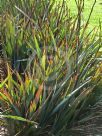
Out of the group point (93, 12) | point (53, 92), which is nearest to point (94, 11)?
point (93, 12)

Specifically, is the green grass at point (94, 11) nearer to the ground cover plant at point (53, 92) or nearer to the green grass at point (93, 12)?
the green grass at point (93, 12)

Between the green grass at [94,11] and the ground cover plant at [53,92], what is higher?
the ground cover plant at [53,92]

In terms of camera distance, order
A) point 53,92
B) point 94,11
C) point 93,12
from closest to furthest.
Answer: point 53,92 → point 93,12 → point 94,11

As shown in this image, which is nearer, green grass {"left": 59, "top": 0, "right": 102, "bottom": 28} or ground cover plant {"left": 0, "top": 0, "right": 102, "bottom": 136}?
ground cover plant {"left": 0, "top": 0, "right": 102, "bottom": 136}

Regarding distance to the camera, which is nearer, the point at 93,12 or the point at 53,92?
the point at 53,92

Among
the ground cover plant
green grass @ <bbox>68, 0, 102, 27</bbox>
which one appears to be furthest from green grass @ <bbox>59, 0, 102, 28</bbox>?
the ground cover plant

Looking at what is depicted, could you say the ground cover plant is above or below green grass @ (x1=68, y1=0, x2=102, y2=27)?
above

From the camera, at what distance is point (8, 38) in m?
4.00

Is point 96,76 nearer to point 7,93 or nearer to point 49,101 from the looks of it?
point 49,101

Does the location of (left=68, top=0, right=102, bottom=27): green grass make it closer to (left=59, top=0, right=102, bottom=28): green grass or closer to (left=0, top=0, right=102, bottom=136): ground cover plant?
(left=59, top=0, right=102, bottom=28): green grass

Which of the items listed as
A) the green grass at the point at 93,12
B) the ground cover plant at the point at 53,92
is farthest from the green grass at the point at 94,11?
the ground cover plant at the point at 53,92

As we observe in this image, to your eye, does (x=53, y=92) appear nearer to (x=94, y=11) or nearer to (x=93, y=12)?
(x=93, y=12)

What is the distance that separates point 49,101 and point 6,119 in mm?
378

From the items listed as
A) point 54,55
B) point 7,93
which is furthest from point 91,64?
point 7,93
